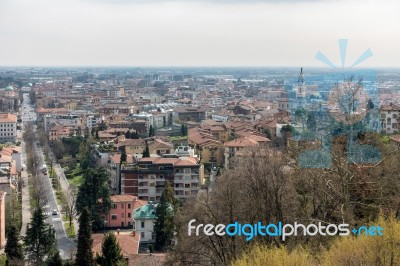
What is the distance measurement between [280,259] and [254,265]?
187 millimetres

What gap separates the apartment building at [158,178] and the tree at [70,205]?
43.2 inches

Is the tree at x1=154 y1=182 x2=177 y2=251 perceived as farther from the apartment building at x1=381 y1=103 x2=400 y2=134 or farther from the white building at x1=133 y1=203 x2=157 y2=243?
the apartment building at x1=381 y1=103 x2=400 y2=134

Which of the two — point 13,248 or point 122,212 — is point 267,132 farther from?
point 13,248

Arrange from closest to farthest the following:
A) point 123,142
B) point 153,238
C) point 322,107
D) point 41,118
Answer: point 322,107, point 153,238, point 123,142, point 41,118

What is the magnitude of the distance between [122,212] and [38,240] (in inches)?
110

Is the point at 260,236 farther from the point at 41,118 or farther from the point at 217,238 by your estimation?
the point at 41,118

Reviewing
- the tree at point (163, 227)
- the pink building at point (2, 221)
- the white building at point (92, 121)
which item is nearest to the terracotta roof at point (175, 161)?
the tree at point (163, 227)

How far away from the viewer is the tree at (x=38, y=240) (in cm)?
870

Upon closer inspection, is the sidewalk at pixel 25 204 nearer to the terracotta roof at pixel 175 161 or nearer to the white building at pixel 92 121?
the terracotta roof at pixel 175 161

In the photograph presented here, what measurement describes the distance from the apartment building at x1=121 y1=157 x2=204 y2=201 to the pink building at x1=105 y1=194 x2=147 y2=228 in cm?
98

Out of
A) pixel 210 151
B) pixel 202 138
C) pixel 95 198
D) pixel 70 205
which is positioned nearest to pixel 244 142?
pixel 210 151

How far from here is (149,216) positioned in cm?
1016

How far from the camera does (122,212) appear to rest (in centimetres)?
1137

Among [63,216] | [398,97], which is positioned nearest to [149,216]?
[63,216]
